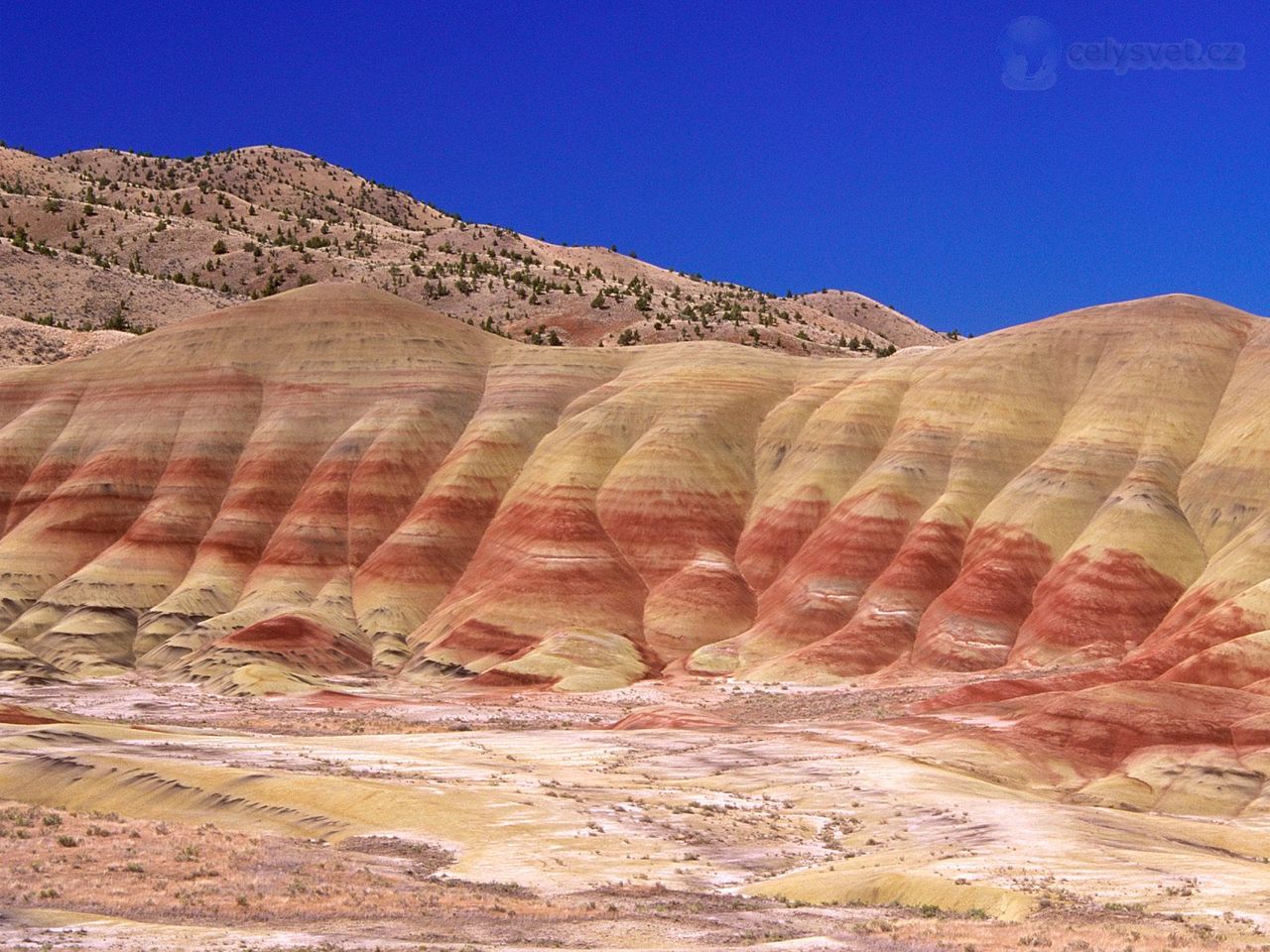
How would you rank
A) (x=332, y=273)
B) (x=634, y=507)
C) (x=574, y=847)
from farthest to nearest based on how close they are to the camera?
(x=332, y=273)
(x=634, y=507)
(x=574, y=847)

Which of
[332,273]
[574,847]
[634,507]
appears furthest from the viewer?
[332,273]

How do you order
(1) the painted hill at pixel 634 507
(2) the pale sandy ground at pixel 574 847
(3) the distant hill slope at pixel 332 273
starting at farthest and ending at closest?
1. (3) the distant hill slope at pixel 332 273
2. (1) the painted hill at pixel 634 507
3. (2) the pale sandy ground at pixel 574 847

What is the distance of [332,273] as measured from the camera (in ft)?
532

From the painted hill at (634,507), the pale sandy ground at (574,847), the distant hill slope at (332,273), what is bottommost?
the pale sandy ground at (574,847)

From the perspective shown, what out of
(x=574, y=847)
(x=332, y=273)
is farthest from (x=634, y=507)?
A: (x=332, y=273)

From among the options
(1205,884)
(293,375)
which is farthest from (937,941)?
(293,375)

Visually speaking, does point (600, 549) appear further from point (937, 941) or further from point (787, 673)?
point (937, 941)

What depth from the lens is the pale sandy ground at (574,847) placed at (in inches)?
1077

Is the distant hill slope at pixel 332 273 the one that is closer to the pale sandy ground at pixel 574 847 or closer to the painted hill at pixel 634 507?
the painted hill at pixel 634 507

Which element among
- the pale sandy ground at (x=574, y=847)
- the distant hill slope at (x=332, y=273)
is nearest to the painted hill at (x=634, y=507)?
the pale sandy ground at (x=574, y=847)

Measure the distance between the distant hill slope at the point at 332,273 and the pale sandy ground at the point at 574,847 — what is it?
87.3 meters

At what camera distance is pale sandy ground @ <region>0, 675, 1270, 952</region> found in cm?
2736

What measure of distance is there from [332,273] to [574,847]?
131 m

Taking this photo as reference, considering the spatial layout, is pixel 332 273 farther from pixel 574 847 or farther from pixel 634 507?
pixel 574 847
